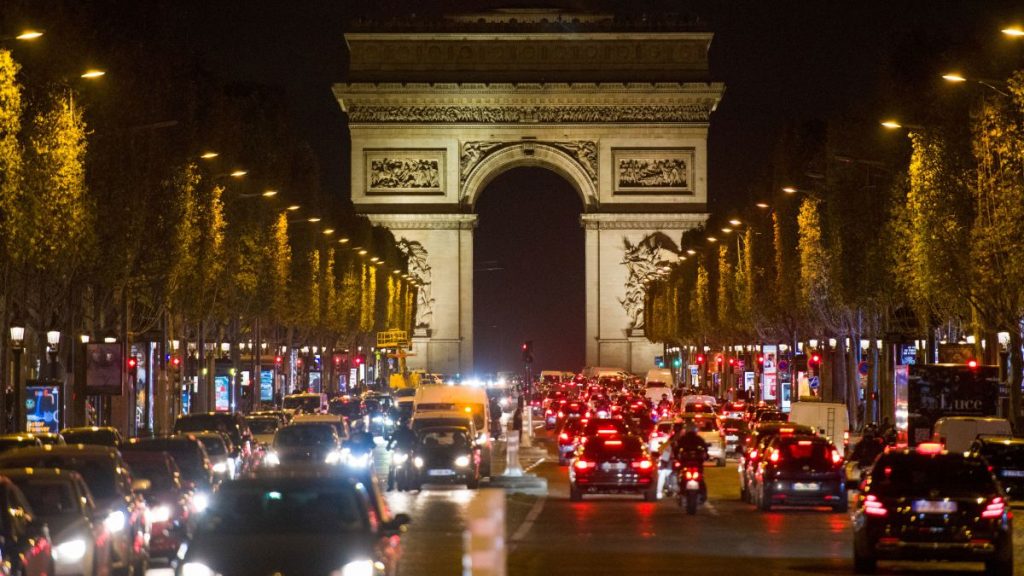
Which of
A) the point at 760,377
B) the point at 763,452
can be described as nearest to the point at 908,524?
the point at 763,452

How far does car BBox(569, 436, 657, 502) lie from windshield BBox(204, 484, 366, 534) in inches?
895

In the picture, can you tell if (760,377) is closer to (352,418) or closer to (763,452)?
(352,418)

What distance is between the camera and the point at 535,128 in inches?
5497

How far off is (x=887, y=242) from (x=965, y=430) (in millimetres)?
14532

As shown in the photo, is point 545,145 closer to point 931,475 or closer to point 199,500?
point 199,500

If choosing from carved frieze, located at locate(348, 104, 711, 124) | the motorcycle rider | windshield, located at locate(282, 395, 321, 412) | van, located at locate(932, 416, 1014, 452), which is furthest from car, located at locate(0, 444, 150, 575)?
carved frieze, located at locate(348, 104, 711, 124)

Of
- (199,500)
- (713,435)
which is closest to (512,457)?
(713,435)

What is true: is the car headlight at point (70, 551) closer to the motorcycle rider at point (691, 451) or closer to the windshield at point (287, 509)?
the windshield at point (287, 509)

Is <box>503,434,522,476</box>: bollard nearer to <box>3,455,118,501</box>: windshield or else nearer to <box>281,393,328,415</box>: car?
<box>281,393,328,415</box>: car

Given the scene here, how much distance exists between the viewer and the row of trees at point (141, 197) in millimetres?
42781

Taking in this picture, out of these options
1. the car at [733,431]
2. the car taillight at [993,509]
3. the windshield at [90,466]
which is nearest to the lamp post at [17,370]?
the windshield at [90,466]

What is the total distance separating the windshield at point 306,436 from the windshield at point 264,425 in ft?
34.0

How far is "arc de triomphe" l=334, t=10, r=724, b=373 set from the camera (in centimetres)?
13812

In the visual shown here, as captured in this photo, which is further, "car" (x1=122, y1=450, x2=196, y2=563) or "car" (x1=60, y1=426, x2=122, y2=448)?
"car" (x1=60, y1=426, x2=122, y2=448)
